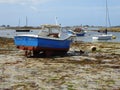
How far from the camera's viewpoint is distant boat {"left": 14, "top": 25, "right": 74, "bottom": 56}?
2534 centimetres

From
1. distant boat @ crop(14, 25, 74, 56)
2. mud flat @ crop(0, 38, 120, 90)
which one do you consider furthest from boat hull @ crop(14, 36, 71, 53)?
mud flat @ crop(0, 38, 120, 90)

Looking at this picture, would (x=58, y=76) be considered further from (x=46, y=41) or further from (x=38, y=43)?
(x=46, y=41)

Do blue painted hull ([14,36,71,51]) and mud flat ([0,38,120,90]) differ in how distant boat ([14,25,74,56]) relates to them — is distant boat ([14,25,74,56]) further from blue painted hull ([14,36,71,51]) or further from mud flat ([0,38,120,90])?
mud flat ([0,38,120,90])

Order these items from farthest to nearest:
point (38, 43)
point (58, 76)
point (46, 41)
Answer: point (46, 41), point (38, 43), point (58, 76)

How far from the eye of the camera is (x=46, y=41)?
83.9 ft

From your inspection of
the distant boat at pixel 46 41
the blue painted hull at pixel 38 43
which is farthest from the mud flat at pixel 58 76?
the distant boat at pixel 46 41

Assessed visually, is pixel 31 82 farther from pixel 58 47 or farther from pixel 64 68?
pixel 58 47

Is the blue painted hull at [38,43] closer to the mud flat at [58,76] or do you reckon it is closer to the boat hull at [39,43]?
the boat hull at [39,43]

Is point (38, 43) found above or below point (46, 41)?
below

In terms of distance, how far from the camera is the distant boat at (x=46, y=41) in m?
25.3

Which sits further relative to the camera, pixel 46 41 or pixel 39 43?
pixel 46 41

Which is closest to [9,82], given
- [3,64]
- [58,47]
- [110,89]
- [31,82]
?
[31,82]

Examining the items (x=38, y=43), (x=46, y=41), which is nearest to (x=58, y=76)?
(x=38, y=43)

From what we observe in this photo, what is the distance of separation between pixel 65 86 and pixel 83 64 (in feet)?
25.3
